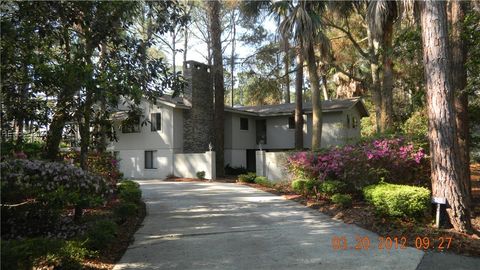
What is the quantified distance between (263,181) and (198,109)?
957 cm

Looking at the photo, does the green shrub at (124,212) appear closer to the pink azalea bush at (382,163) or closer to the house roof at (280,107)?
the pink azalea bush at (382,163)

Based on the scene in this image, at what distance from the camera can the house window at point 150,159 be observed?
2712 cm

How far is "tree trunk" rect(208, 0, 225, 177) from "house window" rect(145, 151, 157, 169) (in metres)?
4.44

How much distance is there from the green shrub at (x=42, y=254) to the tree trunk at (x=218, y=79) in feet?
61.5

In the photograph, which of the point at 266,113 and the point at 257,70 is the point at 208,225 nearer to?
the point at 257,70

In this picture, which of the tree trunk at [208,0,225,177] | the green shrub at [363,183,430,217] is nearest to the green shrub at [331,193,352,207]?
the green shrub at [363,183,430,217]

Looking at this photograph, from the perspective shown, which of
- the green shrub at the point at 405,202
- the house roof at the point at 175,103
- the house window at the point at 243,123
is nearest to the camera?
the green shrub at the point at 405,202

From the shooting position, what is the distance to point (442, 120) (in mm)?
8859

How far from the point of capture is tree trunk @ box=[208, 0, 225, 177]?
81.2 ft

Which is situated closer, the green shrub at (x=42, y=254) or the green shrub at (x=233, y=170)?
the green shrub at (x=42, y=254)

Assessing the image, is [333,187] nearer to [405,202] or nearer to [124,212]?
[405,202]

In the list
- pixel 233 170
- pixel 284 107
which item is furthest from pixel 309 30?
pixel 284 107

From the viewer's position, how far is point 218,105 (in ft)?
82.7

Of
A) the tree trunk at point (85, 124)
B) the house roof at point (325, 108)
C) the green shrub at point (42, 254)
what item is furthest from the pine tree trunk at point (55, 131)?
Answer: the house roof at point (325, 108)
